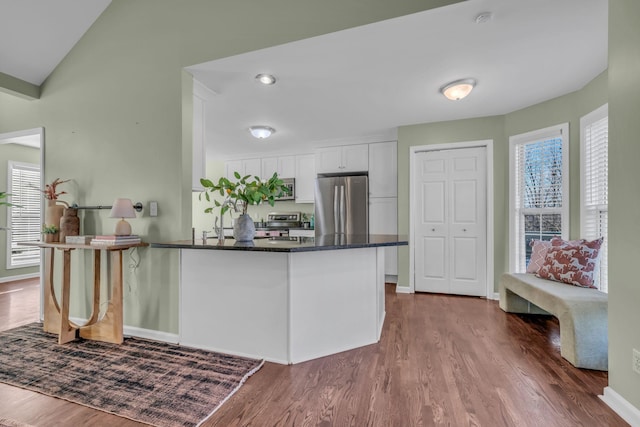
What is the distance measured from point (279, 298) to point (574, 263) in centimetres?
260

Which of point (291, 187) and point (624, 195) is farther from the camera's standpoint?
point (291, 187)

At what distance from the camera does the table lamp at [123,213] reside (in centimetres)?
237

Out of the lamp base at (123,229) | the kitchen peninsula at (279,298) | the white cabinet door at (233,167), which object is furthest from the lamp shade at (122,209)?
the white cabinet door at (233,167)

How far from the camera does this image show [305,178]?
17.3ft

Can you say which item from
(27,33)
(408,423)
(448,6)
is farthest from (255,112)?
(408,423)

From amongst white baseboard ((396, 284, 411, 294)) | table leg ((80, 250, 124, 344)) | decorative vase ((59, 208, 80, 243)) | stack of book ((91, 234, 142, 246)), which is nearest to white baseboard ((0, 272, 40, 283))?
decorative vase ((59, 208, 80, 243))

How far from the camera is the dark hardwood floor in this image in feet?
5.00

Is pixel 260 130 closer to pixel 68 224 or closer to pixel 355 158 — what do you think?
pixel 355 158

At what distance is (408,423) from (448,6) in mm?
2388

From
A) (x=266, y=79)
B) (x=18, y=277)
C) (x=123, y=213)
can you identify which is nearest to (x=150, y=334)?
(x=123, y=213)

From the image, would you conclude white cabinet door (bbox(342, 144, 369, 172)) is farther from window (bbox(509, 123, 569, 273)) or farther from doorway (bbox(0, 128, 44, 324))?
doorway (bbox(0, 128, 44, 324))

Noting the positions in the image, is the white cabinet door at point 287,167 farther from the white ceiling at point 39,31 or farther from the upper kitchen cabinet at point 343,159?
the white ceiling at point 39,31

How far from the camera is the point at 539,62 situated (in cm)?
242

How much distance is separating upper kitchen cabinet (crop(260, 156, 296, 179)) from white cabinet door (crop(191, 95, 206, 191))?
102 inches
